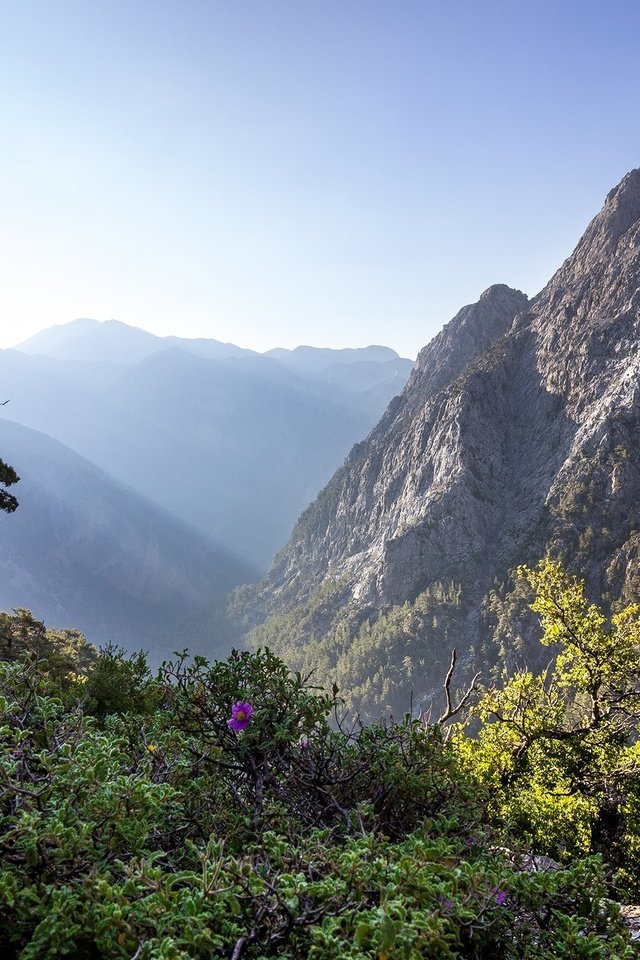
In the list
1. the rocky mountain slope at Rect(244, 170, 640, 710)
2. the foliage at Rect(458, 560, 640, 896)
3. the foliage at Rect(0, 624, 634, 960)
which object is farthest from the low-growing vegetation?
the rocky mountain slope at Rect(244, 170, 640, 710)

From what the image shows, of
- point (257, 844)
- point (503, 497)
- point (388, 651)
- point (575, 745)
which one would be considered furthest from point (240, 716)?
point (503, 497)

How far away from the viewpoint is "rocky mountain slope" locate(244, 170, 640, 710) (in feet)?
448

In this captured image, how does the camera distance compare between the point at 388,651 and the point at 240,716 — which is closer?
the point at 240,716

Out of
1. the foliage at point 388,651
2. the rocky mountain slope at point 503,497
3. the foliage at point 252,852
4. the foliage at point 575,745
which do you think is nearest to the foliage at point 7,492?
the foliage at point 252,852

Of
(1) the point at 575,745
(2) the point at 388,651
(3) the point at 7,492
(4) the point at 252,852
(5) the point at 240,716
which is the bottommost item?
(4) the point at 252,852

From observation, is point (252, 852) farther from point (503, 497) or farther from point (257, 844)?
point (503, 497)

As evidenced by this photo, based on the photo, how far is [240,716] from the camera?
5059 millimetres

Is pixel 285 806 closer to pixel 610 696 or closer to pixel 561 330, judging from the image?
pixel 610 696

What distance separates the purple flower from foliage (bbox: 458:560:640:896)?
645 centimetres

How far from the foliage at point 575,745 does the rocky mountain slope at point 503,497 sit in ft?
413

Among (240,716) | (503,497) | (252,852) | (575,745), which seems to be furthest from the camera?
(503,497)

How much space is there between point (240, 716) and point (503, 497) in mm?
170480

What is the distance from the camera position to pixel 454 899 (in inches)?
107

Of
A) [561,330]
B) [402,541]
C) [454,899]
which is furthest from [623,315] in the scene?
[454,899]
